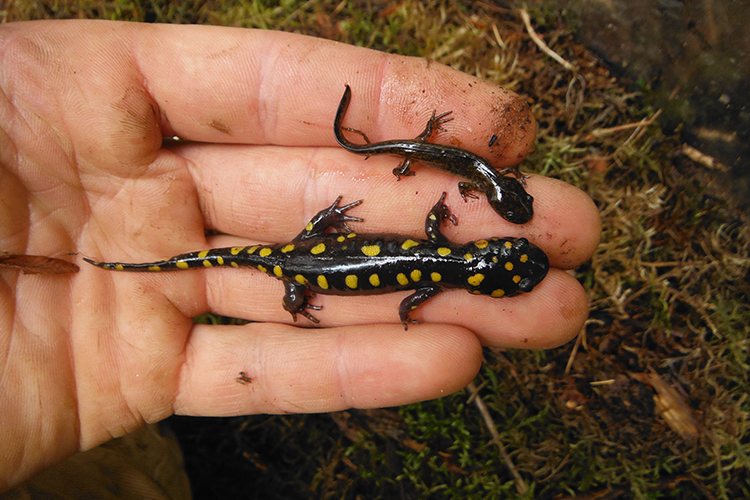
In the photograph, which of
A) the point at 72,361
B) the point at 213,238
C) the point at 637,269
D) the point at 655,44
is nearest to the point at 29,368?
the point at 72,361

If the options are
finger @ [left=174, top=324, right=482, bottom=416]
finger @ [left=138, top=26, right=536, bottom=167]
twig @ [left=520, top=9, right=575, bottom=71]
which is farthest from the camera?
twig @ [left=520, top=9, right=575, bottom=71]

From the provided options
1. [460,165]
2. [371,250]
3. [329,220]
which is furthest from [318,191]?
[460,165]

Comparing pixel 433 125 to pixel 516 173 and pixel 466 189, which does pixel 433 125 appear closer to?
pixel 466 189

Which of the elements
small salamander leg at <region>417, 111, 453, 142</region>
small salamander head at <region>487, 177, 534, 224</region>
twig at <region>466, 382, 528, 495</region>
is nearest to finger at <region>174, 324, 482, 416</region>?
twig at <region>466, 382, 528, 495</region>

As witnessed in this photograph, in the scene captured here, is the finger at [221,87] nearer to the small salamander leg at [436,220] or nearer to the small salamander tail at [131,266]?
the small salamander leg at [436,220]

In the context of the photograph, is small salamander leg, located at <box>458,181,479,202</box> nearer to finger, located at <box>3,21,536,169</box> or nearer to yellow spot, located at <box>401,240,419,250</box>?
finger, located at <box>3,21,536,169</box>

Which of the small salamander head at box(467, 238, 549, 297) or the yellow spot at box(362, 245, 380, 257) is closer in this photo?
the small salamander head at box(467, 238, 549, 297)

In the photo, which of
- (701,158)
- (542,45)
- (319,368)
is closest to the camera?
(319,368)
